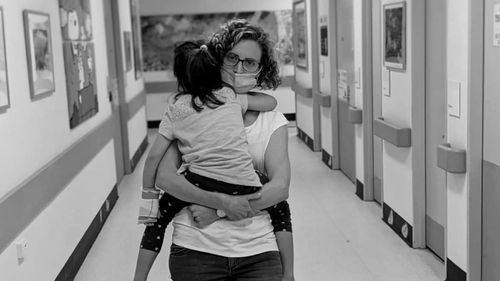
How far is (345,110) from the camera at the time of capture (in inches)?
303

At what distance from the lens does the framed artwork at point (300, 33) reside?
9.97 m

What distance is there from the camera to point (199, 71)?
2.00 m

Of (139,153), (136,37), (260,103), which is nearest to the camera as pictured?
(260,103)

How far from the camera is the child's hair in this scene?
6.53ft

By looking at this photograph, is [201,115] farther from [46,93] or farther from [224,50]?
[46,93]

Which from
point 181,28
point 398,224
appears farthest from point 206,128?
point 181,28

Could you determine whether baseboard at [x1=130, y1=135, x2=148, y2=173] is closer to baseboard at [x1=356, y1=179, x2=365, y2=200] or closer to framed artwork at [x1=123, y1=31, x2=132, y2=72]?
framed artwork at [x1=123, y1=31, x2=132, y2=72]

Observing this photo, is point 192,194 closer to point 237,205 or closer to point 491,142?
point 237,205

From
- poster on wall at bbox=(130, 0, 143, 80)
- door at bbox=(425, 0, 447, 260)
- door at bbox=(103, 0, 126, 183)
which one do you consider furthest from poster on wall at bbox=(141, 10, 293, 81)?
door at bbox=(425, 0, 447, 260)

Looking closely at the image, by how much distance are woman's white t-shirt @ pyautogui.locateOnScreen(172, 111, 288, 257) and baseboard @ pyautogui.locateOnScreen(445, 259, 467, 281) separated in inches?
93.9

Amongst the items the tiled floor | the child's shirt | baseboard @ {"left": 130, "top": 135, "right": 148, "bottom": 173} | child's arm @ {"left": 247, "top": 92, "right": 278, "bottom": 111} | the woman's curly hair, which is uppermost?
the woman's curly hair

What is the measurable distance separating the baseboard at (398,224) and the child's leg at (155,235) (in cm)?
335

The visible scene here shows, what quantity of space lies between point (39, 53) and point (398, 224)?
308cm

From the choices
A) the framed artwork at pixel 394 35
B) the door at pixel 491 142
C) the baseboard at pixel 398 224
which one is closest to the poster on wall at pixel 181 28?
the framed artwork at pixel 394 35
